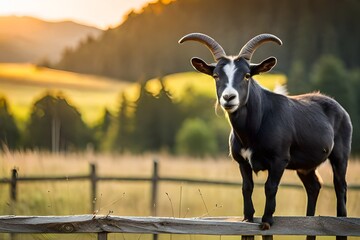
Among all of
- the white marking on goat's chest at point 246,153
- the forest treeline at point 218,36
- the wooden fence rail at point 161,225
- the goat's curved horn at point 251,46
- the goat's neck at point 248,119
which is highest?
the forest treeline at point 218,36

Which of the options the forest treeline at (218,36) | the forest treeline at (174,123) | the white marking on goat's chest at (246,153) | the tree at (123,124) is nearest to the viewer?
the white marking on goat's chest at (246,153)

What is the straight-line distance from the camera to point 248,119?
7.79 metres

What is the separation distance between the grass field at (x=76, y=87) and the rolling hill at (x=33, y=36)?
153cm

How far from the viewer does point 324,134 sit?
8.54m

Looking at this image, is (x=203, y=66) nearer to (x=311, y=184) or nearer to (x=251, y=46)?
(x=251, y=46)

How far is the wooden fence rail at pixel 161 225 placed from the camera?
23.3 ft

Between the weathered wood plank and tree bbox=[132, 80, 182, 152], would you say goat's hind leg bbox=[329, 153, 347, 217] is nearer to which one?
the weathered wood plank

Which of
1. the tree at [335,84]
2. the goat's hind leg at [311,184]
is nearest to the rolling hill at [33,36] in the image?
the tree at [335,84]

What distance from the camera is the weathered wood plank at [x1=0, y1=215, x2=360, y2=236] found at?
710cm

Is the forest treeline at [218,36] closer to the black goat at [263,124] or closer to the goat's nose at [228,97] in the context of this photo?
the black goat at [263,124]

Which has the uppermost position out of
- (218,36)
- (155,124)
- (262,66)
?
(218,36)

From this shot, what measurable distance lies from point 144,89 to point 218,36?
31.4 metres

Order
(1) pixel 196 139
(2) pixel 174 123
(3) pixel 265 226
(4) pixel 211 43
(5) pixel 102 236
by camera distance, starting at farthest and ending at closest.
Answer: (2) pixel 174 123, (1) pixel 196 139, (4) pixel 211 43, (3) pixel 265 226, (5) pixel 102 236

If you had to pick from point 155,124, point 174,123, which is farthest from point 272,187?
point 174,123
